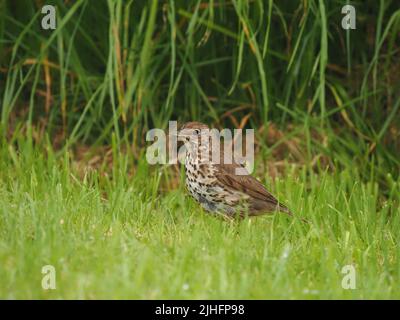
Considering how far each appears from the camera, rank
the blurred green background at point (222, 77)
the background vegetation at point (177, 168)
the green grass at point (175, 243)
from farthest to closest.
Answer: the blurred green background at point (222, 77) → the background vegetation at point (177, 168) → the green grass at point (175, 243)

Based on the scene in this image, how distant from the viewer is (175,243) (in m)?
3.87

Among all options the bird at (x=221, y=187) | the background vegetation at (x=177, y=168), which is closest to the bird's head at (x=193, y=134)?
the bird at (x=221, y=187)

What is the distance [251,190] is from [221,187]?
16 centimetres

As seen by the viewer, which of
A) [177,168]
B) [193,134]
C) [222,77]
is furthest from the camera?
[222,77]

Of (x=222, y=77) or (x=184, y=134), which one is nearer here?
(x=184, y=134)

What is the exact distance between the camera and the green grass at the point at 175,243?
11.0 ft

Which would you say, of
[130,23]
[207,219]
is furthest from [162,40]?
[207,219]

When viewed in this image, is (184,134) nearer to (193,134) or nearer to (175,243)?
(193,134)

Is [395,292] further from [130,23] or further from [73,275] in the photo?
[130,23]

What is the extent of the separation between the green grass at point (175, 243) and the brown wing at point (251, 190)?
9 centimetres

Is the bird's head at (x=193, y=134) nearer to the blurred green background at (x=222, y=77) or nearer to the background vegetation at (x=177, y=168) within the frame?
the background vegetation at (x=177, y=168)

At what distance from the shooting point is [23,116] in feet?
20.1

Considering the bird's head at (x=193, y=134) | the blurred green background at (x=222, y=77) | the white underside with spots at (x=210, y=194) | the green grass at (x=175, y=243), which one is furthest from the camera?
the blurred green background at (x=222, y=77)

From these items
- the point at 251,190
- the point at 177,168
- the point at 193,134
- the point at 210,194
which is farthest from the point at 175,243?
the point at 177,168
